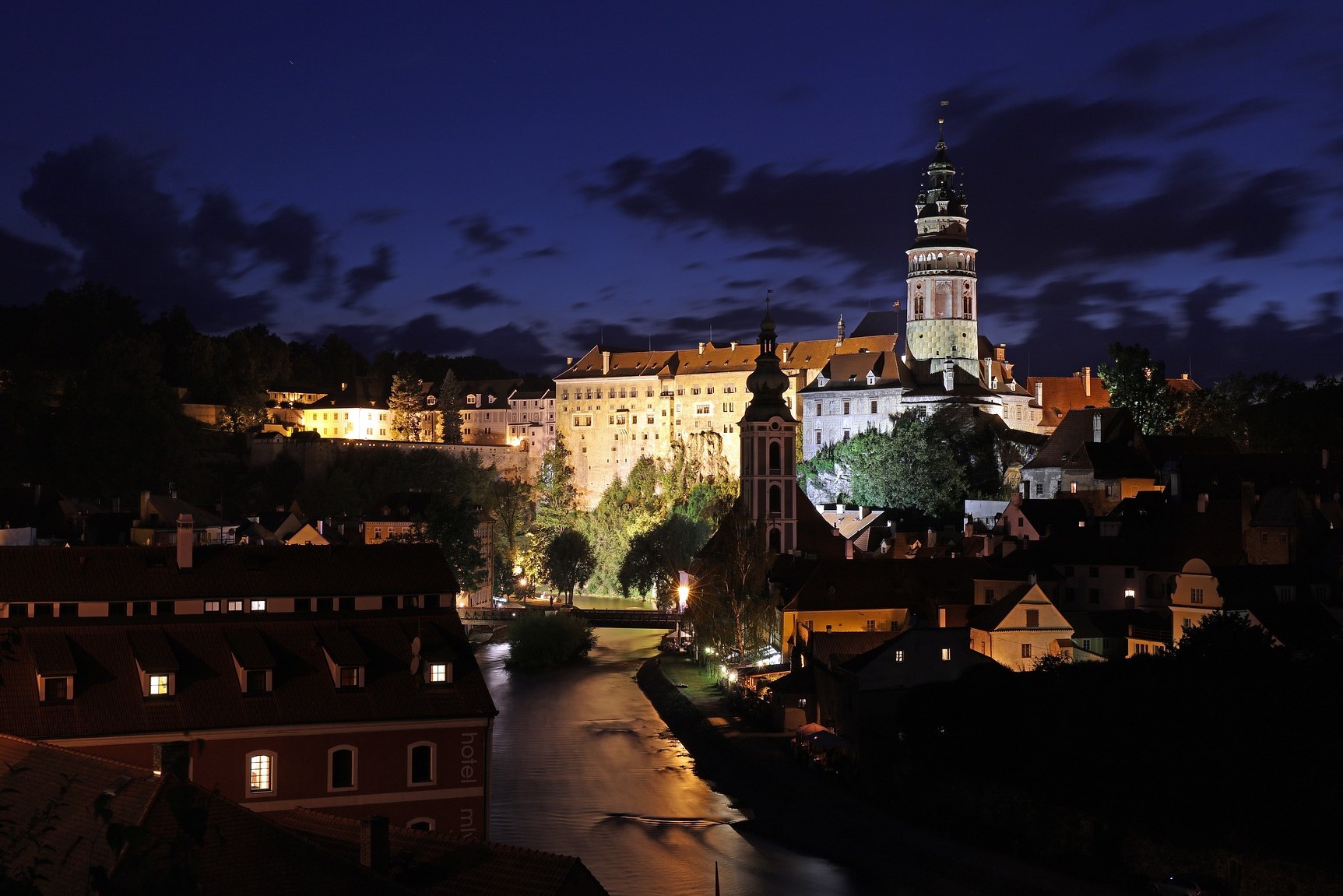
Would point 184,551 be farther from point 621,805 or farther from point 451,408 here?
point 451,408

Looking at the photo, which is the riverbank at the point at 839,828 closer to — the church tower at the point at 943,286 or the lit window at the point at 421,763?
the lit window at the point at 421,763

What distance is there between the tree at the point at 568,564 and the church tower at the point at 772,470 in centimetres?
1630

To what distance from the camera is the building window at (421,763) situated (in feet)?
76.9

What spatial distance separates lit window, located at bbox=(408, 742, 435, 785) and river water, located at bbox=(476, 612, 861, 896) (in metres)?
3.77

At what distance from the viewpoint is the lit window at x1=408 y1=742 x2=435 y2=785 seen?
2344 cm

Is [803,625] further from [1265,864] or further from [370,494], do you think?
[370,494]

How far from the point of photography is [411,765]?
2344 centimetres

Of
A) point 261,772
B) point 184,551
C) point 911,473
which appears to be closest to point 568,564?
point 911,473

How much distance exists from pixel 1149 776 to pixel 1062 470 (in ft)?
113

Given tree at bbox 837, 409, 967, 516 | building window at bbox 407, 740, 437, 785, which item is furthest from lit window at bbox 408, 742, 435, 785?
tree at bbox 837, 409, 967, 516

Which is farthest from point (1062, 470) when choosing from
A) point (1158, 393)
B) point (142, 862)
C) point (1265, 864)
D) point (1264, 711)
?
point (142, 862)

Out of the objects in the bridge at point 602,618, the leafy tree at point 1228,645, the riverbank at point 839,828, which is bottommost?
the riverbank at point 839,828

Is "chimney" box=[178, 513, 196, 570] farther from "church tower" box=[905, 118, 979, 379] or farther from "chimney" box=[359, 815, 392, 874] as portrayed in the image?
"church tower" box=[905, 118, 979, 379]

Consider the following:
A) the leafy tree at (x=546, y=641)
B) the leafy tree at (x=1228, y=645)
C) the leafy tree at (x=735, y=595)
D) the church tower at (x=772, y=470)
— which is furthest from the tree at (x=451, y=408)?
the leafy tree at (x=1228, y=645)
